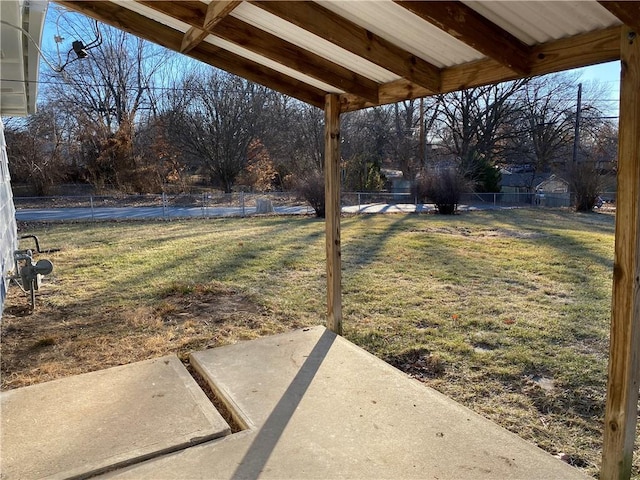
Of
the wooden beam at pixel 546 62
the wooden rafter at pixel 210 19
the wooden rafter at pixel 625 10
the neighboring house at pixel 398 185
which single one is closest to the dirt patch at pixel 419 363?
the wooden beam at pixel 546 62

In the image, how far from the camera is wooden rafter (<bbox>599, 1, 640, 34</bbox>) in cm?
146

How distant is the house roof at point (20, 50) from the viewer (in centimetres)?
328

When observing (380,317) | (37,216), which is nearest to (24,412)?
(380,317)

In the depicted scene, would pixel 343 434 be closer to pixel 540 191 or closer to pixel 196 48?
pixel 196 48

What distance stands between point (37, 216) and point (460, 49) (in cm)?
1453

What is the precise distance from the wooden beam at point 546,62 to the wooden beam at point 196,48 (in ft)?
2.95

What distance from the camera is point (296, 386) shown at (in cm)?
277

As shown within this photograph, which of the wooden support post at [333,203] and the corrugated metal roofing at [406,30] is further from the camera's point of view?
the wooden support post at [333,203]

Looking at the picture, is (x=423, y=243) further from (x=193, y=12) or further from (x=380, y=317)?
(x=193, y=12)

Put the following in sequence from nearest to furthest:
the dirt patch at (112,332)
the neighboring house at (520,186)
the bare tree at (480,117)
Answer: the dirt patch at (112,332), the neighboring house at (520,186), the bare tree at (480,117)

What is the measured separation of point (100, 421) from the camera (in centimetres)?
236

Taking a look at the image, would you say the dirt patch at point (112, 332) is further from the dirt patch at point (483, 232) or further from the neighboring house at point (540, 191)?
the neighboring house at point (540, 191)

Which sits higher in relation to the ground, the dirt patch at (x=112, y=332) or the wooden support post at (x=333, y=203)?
the wooden support post at (x=333, y=203)

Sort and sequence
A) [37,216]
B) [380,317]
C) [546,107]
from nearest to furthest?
[380,317] → [37,216] → [546,107]
